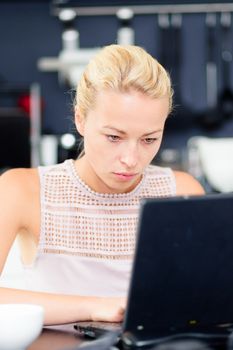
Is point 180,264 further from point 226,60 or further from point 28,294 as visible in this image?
point 226,60

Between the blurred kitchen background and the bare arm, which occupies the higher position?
the blurred kitchen background

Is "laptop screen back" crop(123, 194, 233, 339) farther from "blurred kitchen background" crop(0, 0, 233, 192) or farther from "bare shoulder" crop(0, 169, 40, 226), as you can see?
"blurred kitchen background" crop(0, 0, 233, 192)

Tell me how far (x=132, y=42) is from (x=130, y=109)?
2.81m

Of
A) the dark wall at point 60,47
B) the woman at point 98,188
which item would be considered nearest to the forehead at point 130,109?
the woman at point 98,188

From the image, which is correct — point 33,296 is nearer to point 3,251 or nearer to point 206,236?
point 3,251

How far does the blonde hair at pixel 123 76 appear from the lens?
131 cm

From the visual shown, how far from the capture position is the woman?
4.27 feet

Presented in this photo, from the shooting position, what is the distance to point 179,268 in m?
0.91

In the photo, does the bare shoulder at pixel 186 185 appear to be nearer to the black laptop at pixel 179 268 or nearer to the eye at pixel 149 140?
the eye at pixel 149 140

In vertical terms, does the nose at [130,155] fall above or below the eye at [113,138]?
below

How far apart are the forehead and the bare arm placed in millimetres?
240

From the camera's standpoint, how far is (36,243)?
1533 millimetres

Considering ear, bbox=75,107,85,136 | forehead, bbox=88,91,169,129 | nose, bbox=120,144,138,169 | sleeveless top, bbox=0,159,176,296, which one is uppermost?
forehead, bbox=88,91,169,129

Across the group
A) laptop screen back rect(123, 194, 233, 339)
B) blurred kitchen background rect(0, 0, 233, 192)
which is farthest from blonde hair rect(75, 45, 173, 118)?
blurred kitchen background rect(0, 0, 233, 192)
